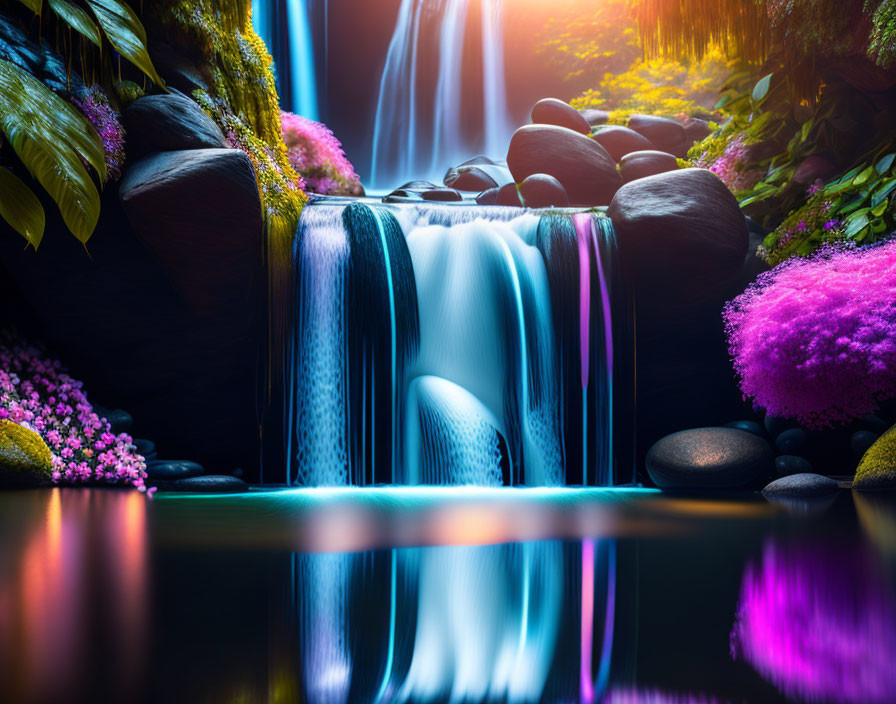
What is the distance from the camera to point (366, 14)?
13.8m

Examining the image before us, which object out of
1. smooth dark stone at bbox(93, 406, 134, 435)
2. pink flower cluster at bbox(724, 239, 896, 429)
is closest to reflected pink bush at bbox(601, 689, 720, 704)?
pink flower cluster at bbox(724, 239, 896, 429)

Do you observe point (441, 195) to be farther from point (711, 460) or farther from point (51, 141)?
point (51, 141)

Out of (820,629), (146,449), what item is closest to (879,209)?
(820,629)

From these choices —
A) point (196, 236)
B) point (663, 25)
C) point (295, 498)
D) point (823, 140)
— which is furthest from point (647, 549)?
point (663, 25)

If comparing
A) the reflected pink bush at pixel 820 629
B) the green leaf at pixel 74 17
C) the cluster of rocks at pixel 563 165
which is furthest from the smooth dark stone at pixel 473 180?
the reflected pink bush at pixel 820 629

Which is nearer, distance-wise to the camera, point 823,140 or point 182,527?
point 182,527

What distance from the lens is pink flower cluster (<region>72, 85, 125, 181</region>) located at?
4656 millimetres

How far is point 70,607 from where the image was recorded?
138cm

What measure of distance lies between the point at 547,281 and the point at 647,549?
3.75m

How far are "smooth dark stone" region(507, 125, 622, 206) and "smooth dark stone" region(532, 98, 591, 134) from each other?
133 cm

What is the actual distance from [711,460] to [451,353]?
214 cm

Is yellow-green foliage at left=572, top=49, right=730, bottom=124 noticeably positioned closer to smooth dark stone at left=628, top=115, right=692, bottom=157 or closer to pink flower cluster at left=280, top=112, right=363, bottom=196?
smooth dark stone at left=628, top=115, right=692, bottom=157

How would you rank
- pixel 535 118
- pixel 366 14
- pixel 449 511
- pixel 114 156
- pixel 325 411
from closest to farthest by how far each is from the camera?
pixel 449 511 → pixel 114 156 → pixel 325 411 → pixel 535 118 → pixel 366 14

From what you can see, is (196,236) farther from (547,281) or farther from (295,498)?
(547,281)
